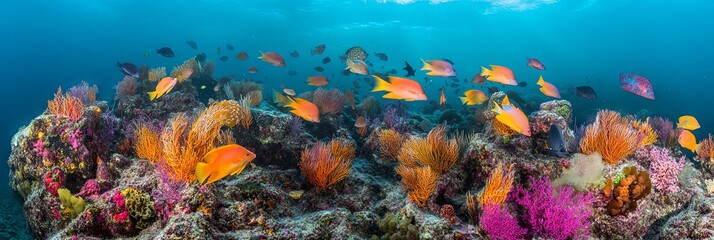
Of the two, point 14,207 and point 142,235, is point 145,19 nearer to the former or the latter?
point 14,207

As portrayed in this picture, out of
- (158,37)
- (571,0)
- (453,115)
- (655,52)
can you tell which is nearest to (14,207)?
(453,115)

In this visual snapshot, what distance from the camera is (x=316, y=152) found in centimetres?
528

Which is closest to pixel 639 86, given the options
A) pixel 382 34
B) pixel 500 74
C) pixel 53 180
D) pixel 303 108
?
pixel 500 74

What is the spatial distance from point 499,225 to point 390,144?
10.6 feet

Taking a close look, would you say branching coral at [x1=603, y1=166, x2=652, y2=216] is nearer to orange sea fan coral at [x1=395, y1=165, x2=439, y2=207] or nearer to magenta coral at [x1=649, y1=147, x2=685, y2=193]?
magenta coral at [x1=649, y1=147, x2=685, y2=193]

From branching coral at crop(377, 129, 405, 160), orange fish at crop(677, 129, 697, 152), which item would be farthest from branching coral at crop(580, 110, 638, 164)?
orange fish at crop(677, 129, 697, 152)

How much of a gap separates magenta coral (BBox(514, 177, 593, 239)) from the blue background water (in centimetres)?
2677

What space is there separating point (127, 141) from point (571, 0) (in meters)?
47.9

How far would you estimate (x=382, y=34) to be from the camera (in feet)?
196

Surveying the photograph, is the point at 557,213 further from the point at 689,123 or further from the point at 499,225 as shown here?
the point at 689,123

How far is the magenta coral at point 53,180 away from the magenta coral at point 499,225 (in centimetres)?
583

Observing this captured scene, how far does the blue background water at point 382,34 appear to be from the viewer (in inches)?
1681

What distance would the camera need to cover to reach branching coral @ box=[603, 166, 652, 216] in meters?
3.74

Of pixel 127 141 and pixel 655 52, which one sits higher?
pixel 127 141
